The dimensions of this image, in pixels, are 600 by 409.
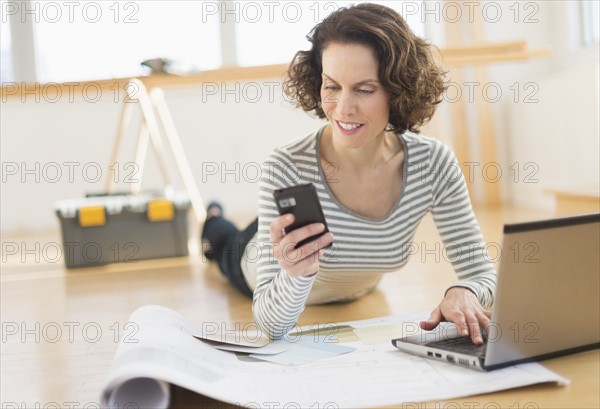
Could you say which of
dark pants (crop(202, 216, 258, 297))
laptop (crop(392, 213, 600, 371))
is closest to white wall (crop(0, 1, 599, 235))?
dark pants (crop(202, 216, 258, 297))

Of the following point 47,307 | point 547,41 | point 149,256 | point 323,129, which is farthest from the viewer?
point 547,41

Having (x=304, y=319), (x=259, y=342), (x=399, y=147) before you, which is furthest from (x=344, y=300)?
(x=259, y=342)

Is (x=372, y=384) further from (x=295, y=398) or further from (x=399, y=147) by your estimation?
(x=399, y=147)

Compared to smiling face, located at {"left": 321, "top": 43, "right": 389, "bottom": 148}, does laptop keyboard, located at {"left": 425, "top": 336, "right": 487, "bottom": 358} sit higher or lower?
lower

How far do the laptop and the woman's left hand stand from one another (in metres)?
0.02

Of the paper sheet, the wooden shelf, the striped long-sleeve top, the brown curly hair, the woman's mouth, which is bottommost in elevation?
the paper sheet

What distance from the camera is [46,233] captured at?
4.45 metres

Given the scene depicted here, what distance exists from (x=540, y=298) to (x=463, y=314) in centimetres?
18

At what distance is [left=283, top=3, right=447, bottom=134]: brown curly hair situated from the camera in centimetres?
136

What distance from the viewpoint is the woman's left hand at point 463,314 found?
1.17 metres

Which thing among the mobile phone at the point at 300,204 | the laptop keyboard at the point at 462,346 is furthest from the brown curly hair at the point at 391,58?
the laptop keyboard at the point at 462,346

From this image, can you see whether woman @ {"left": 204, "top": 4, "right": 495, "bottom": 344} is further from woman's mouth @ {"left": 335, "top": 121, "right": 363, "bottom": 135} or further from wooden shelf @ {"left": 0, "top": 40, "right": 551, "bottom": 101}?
wooden shelf @ {"left": 0, "top": 40, "right": 551, "bottom": 101}

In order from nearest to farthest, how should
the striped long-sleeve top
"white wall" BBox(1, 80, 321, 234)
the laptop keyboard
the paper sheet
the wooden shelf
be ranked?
the paper sheet, the laptop keyboard, the striped long-sleeve top, the wooden shelf, "white wall" BBox(1, 80, 321, 234)

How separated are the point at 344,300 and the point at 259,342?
1.93ft
